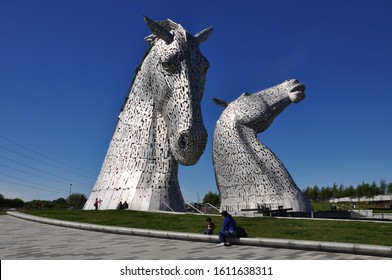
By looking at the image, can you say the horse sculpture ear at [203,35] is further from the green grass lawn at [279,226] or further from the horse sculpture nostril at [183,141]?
the green grass lawn at [279,226]

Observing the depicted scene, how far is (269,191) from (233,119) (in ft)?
19.7

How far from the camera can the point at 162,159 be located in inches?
703

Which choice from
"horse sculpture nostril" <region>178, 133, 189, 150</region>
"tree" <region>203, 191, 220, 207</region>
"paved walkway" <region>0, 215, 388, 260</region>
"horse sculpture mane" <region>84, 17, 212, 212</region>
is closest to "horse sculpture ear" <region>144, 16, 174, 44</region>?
"horse sculpture mane" <region>84, 17, 212, 212</region>

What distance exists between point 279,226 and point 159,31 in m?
8.85

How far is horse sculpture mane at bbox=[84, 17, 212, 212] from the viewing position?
15.4 meters

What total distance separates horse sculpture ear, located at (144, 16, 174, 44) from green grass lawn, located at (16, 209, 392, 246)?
704 centimetres

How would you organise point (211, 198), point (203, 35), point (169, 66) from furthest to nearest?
point (211, 198) → point (203, 35) → point (169, 66)

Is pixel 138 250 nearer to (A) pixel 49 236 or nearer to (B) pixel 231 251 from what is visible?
(B) pixel 231 251

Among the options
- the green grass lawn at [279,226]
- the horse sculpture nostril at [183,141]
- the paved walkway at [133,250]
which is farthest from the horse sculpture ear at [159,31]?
the paved walkway at [133,250]

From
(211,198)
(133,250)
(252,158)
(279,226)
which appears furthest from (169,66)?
(211,198)

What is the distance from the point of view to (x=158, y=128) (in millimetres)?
17922

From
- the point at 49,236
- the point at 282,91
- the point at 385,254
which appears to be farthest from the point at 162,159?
the point at 282,91

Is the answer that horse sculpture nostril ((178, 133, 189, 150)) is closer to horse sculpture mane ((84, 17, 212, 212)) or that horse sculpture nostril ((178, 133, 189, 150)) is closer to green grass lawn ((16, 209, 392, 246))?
horse sculpture mane ((84, 17, 212, 212))

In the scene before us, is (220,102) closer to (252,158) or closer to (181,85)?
(252,158)
